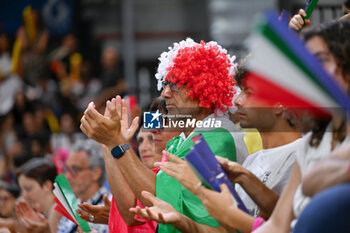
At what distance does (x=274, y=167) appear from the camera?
3.05 m

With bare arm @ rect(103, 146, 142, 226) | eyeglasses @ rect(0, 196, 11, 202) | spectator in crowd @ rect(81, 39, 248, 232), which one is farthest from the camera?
eyeglasses @ rect(0, 196, 11, 202)

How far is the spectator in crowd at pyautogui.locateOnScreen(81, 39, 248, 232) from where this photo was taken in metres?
3.08

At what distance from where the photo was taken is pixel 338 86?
6.78ft

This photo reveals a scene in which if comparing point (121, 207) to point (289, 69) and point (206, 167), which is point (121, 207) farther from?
point (289, 69)

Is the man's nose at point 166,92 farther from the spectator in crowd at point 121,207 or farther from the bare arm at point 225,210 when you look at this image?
the bare arm at point 225,210

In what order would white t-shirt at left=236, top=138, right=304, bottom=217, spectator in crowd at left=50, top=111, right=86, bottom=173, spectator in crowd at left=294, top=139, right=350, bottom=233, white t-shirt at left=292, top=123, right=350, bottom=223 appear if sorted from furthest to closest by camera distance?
spectator in crowd at left=50, top=111, right=86, bottom=173, white t-shirt at left=236, top=138, right=304, bottom=217, white t-shirt at left=292, top=123, right=350, bottom=223, spectator in crowd at left=294, top=139, right=350, bottom=233

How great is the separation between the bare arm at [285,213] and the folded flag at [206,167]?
20 centimetres

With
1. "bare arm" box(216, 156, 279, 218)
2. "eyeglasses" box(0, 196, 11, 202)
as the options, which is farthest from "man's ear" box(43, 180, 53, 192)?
"bare arm" box(216, 156, 279, 218)

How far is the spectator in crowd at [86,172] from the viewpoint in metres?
5.21

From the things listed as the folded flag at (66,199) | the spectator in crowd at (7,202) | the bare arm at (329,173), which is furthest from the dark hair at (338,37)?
the spectator in crowd at (7,202)

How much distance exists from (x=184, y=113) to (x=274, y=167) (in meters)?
0.72

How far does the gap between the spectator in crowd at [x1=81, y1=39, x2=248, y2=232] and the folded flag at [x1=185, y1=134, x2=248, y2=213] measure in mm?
452

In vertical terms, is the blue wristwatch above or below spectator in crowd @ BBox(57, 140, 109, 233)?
above

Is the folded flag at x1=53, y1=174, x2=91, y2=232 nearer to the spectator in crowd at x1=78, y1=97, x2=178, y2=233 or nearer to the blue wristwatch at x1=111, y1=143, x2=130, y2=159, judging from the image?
the spectator in crowd at x1=78, y1=97, x2=178, y2=233
